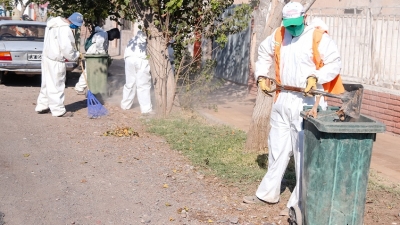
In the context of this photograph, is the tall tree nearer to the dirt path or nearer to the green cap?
the dirt path

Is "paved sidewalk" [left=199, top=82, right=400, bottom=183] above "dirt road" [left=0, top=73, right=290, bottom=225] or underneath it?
above

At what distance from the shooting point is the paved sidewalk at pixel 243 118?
7.99 metres

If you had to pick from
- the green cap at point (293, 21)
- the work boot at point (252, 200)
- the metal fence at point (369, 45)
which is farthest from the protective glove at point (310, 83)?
the metal fence at point (369, 45)

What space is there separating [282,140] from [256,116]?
7.26ft

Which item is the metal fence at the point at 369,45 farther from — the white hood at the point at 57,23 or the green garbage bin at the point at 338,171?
the green garbage bin at the point at 338,171

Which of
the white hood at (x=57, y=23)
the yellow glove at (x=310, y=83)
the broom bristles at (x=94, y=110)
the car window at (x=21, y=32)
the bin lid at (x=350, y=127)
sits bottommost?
the broom bristles at (x=94, y=110)

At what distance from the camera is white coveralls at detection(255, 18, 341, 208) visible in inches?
215

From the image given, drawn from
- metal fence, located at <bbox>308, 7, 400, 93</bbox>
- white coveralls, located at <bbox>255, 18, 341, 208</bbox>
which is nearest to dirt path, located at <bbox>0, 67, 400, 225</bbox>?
white coveralls, located at <bbox>255, 18, 341, 208</bbox>

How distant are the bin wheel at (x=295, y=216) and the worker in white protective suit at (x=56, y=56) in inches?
253

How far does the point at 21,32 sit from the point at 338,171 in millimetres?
12287

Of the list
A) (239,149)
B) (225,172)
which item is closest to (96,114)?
(239,149)

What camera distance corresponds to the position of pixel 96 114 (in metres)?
11.0

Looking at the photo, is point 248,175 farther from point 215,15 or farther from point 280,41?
point 215,15

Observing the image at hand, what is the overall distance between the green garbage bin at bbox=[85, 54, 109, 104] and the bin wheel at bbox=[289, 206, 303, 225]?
8046mm
